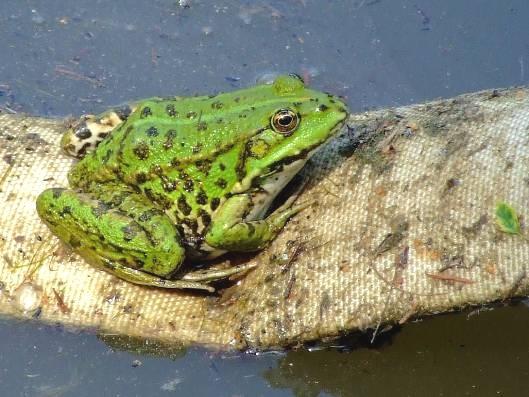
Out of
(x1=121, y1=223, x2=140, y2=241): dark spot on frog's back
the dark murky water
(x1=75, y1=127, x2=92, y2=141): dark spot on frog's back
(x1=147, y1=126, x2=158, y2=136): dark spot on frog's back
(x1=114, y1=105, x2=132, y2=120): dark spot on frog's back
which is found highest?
the dark murky water

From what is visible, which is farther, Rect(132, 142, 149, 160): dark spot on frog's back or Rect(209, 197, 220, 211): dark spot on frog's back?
Rect(209, 197, 220, 211): dark spot on frog's back

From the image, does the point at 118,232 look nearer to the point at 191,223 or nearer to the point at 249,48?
the point at 191,223

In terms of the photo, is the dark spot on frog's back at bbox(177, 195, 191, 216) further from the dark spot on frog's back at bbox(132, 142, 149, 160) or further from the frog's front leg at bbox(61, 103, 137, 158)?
the frog's front leg at bbox(61, 103, 137, 158)

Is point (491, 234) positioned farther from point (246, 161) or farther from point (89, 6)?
point (89, 6)

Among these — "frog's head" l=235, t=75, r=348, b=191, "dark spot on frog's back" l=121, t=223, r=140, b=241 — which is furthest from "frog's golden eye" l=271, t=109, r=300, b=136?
"dark spot on frog's back" l=121, t=223, r=140, b=241

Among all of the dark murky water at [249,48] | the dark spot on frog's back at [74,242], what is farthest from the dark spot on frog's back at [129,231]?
the dark murky water at [249,48]

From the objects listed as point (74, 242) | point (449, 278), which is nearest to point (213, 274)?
point (74, 242)

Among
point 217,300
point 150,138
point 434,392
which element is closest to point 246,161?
point 150,138
